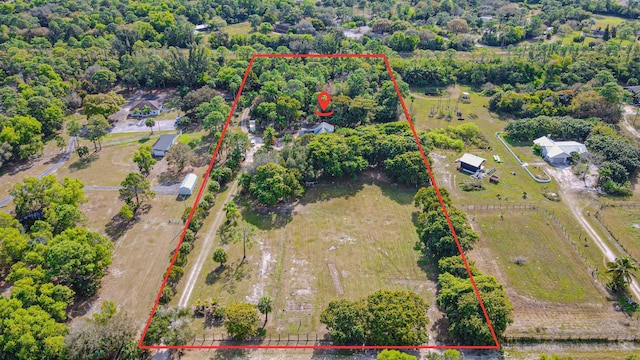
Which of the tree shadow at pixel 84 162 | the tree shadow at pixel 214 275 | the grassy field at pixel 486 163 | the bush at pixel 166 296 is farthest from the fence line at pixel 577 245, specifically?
the tree shadow at pixel 84 162

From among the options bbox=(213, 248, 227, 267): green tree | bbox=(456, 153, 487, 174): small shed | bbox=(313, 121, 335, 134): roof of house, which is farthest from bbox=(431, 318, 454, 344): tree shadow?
bbox=(313, 121, 335, 134): roof of house

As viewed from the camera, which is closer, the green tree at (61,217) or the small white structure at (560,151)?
the green tree at (61,217)

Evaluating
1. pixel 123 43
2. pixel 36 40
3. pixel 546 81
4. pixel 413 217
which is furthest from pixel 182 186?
pixel 546 81

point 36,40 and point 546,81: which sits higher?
point 36,40

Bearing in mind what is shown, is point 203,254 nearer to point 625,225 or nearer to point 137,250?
point 137,250

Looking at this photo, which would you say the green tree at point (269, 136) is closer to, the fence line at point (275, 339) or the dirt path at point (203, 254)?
the dirt path at point (203, 254)

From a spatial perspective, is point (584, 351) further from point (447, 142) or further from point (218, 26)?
point (218, 26)

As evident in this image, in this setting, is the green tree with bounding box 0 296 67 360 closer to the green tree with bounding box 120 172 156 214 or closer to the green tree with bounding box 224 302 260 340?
the green tree with bounding box 224 302 260 340
